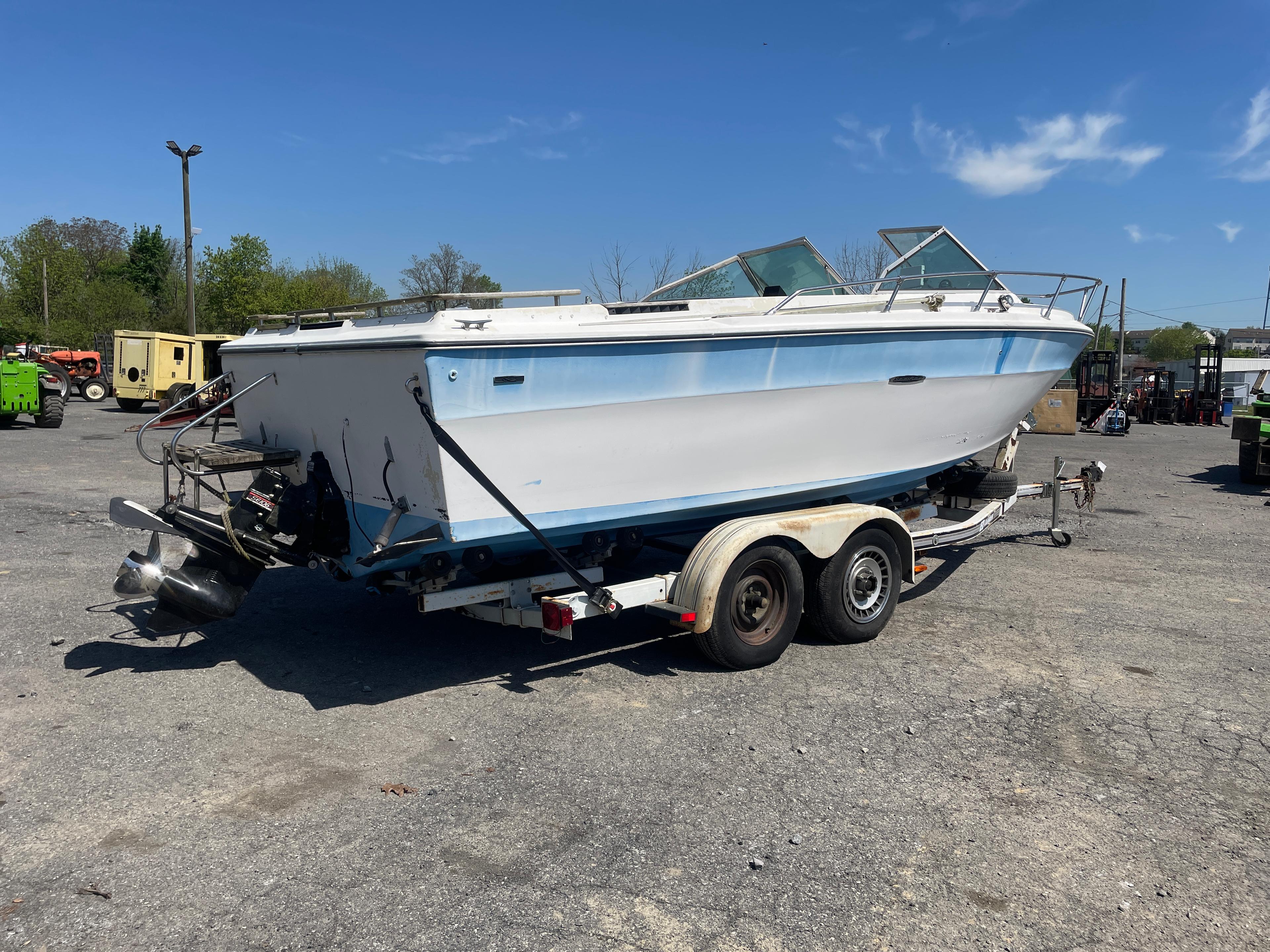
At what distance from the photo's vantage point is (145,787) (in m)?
3.84

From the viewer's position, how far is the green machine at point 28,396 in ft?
61.3

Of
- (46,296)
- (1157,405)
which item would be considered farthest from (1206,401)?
(46,296)

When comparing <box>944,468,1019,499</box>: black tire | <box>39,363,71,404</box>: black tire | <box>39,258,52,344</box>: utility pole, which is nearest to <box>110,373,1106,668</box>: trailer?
<box>944,468,1019,499</box>: black tire

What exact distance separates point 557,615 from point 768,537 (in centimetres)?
136


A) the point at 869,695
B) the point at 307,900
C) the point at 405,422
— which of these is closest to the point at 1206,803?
the point at 869,695

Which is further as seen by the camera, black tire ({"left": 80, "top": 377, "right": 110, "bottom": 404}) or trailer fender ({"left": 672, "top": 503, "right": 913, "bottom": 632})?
black tire ({"left": 80, "top": 377, "right": 110, "bottom": 404})

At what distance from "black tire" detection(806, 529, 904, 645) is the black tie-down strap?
1428mm

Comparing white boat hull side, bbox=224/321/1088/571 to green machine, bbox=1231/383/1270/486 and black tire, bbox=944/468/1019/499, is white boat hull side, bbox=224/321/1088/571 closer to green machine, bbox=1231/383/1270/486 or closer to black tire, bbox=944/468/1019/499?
black tire, bbox=944/468/1019/499

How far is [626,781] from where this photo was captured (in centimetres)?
394

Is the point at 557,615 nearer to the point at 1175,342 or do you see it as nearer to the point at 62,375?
the point at 62,375

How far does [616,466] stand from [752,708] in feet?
4.81

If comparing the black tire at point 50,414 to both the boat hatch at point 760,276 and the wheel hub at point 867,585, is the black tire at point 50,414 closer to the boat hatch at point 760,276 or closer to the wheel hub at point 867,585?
the boat hatch at point 760,276

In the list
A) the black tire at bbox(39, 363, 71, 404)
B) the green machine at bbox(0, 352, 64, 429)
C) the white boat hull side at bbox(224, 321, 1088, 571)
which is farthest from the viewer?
the black tire at bbox(39, 363, 71, 404)

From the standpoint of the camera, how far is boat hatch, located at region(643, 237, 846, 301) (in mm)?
6965
